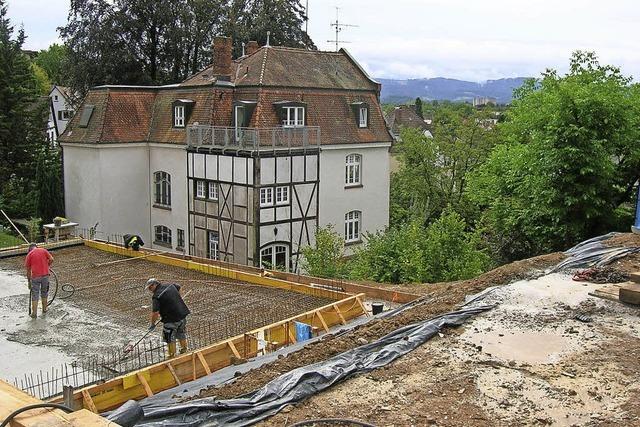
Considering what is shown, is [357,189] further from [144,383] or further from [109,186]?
[144,383]

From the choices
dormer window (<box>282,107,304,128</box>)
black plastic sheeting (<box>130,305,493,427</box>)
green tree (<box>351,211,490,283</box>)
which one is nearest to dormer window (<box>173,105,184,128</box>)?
dormer window (<box>282,107,304,128</box>)

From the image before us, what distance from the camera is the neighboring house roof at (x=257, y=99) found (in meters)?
25.5

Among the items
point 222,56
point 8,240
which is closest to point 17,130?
point 8,240

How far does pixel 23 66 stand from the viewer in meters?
34.4

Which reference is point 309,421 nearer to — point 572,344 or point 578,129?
point 572,344

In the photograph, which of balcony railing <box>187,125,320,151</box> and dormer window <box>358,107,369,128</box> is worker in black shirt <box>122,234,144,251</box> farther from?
dormer window <box>358,107,369,128</box>

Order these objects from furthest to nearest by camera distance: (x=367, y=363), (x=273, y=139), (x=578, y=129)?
(x=273, y=139)
(x=578, y=129)
(x=367, y=363)

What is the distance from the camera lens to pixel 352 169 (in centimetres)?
2781

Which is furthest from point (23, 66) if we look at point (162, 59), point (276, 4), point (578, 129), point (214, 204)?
point (578, 129)

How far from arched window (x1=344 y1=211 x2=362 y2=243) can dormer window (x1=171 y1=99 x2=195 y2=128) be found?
761 cm

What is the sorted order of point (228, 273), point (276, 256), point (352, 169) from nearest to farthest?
point (228, 273) → point (276, 256) → point (352, 169)

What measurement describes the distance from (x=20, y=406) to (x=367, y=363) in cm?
474

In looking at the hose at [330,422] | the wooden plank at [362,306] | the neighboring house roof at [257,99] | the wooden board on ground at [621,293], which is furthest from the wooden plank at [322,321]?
the neighboring house roof at [257,99]

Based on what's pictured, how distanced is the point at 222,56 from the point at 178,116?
10.1 ft
